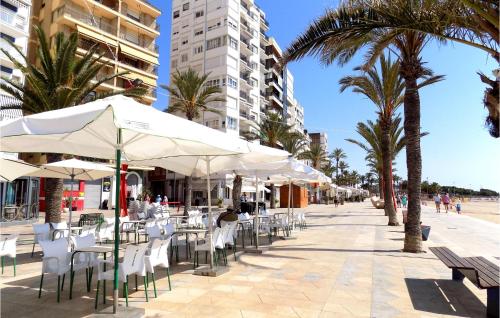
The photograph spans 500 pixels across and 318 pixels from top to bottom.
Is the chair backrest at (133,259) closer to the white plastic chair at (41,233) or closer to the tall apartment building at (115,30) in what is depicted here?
the white plastic chair at (41,233)

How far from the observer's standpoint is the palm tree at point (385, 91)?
19.1 metres

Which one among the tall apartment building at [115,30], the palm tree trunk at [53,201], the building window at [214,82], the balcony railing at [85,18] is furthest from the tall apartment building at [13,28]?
the building window at [214,82]

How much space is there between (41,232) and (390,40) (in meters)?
10.5

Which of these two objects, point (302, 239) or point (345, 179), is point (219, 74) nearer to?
point (302, 239)

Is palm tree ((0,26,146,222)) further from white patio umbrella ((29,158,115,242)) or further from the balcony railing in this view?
the balcony railing

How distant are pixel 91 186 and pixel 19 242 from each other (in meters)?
27.2

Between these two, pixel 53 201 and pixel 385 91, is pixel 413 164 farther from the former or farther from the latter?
pixel 53 201

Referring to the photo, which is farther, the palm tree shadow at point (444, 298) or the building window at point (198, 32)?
the building window at point (198, 32)

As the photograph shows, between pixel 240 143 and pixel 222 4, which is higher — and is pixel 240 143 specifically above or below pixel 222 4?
below

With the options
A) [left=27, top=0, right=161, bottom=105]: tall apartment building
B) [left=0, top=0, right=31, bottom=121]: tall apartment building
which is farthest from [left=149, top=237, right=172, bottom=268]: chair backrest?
[left=27, top=0, right=161, bottom=105]: tall apartment building

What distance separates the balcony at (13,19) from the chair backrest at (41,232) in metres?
25.6

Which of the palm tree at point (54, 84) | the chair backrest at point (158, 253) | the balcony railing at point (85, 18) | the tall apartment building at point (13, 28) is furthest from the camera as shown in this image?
the balcony railing at point (85, 18)

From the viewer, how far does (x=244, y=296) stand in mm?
6203

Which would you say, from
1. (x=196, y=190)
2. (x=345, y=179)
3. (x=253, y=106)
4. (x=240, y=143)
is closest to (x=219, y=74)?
(x=253, y=106)
